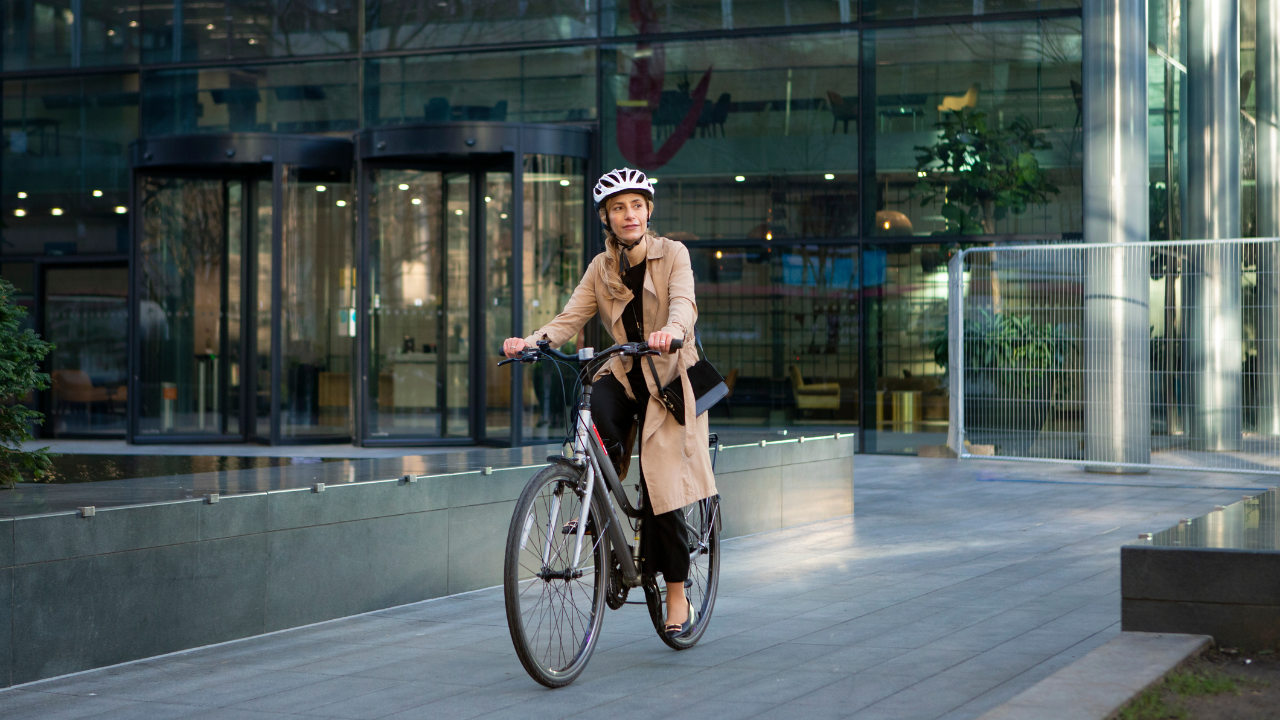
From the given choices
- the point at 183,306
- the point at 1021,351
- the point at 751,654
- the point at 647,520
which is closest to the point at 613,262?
the point at 647,520

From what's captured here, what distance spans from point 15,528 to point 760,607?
307 cm

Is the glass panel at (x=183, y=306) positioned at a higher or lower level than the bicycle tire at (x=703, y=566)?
higher

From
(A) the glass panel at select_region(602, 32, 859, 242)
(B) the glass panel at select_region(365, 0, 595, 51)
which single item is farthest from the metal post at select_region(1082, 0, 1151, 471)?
(B) the glass panel at select_region(365, 0, 595, 51)

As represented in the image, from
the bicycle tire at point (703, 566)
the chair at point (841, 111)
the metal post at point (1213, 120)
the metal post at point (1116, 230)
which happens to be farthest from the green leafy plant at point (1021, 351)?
the bicycle tire at point (703, 566)

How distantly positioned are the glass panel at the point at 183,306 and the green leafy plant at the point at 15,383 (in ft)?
33.0

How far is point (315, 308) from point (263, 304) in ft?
1.97

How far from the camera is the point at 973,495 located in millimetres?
10711

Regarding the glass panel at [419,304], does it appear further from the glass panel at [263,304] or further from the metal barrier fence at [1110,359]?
the metal barrier fence at [1110,359]

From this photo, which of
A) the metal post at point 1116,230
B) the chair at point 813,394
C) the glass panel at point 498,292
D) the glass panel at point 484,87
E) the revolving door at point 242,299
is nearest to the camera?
the metal post at point 1116,230

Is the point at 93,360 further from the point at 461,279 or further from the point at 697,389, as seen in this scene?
the point at 697,389

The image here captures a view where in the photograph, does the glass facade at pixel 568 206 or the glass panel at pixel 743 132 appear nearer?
the glass facade at pixel 568 206

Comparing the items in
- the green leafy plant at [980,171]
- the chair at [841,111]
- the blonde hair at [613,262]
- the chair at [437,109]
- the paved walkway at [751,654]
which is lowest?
the paved walkway at [751,654]

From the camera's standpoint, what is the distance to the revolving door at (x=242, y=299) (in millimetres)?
15031

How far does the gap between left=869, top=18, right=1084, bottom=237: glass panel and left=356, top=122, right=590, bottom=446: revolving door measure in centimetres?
365
